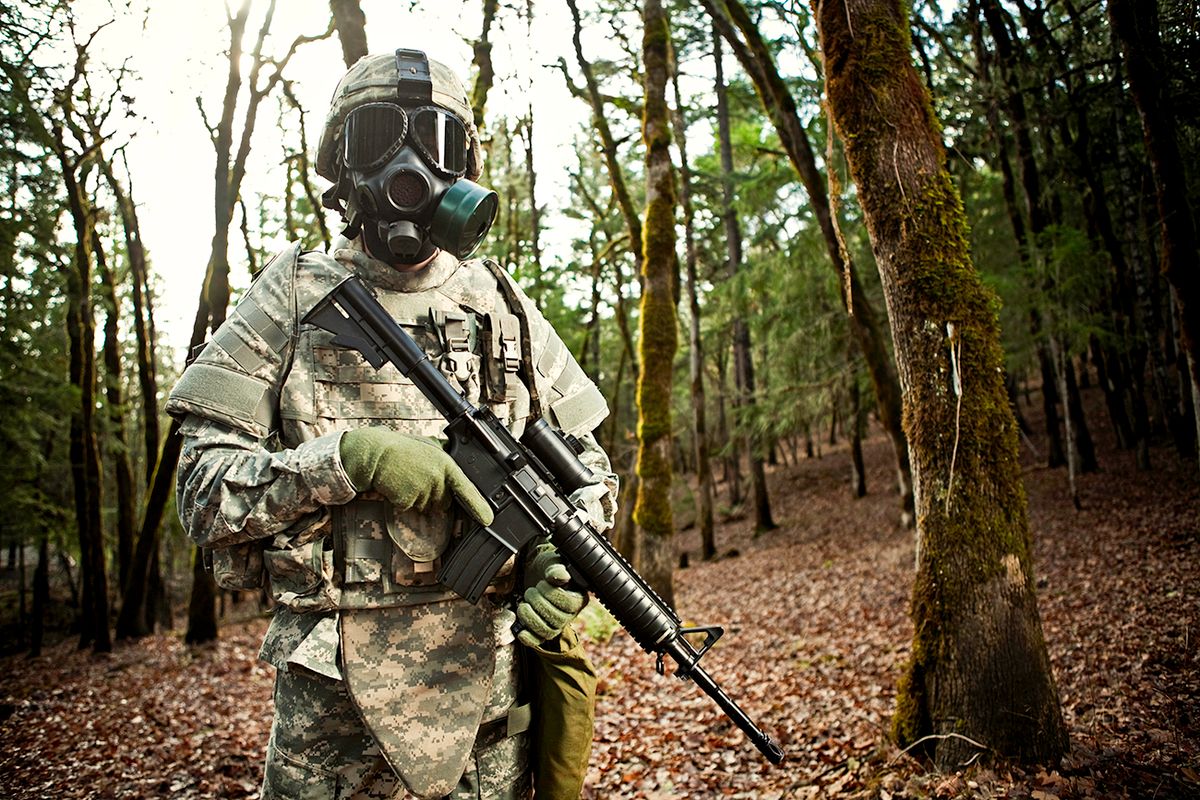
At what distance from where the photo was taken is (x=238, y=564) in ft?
7.13

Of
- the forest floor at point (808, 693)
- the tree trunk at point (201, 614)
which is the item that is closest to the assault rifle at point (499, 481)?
the forest floor at point (808, 693)

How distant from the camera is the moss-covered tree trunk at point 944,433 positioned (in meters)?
3.71

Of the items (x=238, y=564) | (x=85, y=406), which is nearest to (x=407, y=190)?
(x=238, y=564)

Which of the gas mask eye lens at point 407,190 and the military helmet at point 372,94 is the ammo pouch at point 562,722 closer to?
the gas mask eye lens at point 407,190

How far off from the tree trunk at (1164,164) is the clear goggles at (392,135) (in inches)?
244

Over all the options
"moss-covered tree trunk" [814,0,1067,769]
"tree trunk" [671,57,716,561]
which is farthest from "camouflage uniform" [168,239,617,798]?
"tree trunk" [671,57,716,561]

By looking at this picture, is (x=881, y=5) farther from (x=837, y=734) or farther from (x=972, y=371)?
(x=837, y=734)

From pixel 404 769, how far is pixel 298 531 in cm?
75

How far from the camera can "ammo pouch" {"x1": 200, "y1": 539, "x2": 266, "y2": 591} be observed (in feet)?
7.07

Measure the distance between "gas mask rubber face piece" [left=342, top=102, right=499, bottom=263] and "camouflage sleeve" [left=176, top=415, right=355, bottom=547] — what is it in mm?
724

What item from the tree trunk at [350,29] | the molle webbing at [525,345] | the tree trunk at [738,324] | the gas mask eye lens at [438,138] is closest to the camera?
the gas mask eye lens at [438,138]

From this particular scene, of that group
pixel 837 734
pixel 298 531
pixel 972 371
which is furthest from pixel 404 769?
pixel 837 734

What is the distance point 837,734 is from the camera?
4.99m

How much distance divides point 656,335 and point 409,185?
24.4 ft
